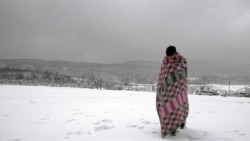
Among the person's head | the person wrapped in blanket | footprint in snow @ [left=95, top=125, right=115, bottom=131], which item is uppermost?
the person's head

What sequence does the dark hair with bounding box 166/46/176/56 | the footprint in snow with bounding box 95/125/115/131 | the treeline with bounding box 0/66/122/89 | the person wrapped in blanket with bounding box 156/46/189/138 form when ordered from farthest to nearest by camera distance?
the treeline with bounding box 0/66/122/89 → the footprint in snow with bounding box 95/125/115/131 → the dark hair with bounding box 166/46/176/56 → the person wrapped in blanket with bounding box 156/46/189/138

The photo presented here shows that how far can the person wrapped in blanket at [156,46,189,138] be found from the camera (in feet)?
14.6

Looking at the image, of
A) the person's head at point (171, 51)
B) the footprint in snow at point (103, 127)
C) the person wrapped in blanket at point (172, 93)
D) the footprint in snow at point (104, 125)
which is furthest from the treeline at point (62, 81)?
the person's head at point (171, 51)

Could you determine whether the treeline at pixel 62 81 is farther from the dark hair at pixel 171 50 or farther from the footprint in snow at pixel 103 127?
the dark hair at pixel 171 50

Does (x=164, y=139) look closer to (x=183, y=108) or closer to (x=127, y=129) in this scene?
(x=183, y=108)

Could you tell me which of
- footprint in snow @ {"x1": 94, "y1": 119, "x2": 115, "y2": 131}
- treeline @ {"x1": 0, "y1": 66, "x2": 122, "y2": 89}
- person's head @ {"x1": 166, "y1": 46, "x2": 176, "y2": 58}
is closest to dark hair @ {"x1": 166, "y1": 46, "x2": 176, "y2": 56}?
person's head @ {"x1": 166, "y1": 46, "x2": 176, "y2": 58}

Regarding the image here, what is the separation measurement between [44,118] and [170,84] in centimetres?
411

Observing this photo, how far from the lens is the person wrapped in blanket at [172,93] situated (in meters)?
4.44

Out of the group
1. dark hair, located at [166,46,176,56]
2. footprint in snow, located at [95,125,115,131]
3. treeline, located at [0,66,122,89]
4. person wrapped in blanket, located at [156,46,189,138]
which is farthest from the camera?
treeline, located at [0,66,122,89]

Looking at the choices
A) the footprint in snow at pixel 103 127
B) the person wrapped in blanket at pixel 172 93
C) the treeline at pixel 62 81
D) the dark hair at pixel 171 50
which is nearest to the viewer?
the person wrapped in blanket at pixel 172 93

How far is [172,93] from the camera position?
4520mm

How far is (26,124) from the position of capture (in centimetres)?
576

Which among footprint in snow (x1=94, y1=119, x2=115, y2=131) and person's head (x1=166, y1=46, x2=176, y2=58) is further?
footprint in snow (x1=94, y1=119, x2=115, y2=131)

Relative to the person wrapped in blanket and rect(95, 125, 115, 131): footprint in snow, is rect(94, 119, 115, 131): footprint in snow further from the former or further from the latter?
the person wrapped in blanket
